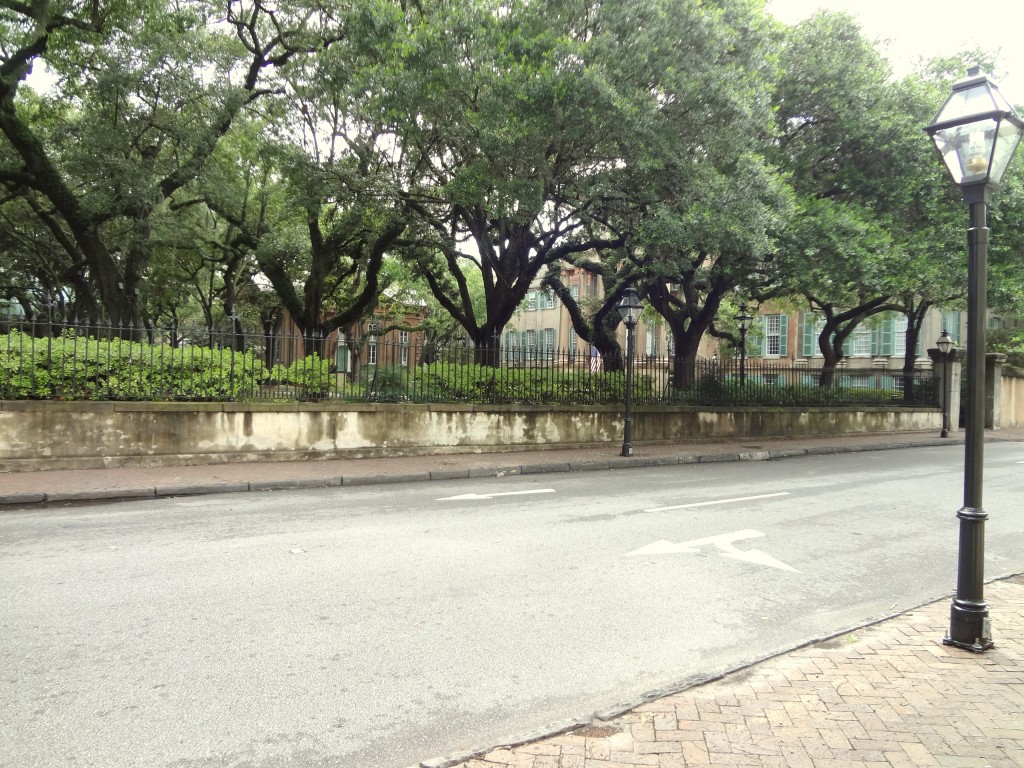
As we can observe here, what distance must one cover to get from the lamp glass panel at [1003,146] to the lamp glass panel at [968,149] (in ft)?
0.12

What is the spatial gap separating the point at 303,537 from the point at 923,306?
2686cm

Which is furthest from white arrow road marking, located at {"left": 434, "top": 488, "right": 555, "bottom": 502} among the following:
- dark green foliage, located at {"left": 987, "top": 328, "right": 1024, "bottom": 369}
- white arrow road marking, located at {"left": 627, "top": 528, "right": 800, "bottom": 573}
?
dark green foliage, located at {"left": 987, "top": 328, "right": 1024, "bottom": 369}

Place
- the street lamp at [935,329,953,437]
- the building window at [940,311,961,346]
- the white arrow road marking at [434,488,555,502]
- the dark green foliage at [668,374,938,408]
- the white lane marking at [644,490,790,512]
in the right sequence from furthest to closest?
the building window at [940,311,961,346] < the street lamp at [935,329,953,437] < the dark green foliage at [668,374,938,408] < the white arrow road marking at [434,488,555,502] < the white lane marking at [644,490,790,512]

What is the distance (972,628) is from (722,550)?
259cm

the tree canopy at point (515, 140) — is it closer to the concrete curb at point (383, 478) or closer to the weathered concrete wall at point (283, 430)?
the weathered concrete wall at point (283, 430)

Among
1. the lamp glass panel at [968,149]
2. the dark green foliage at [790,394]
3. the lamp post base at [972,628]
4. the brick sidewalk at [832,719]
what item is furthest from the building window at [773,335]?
the brick sidewalk at [832,719]

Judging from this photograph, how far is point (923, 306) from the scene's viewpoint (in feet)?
83.9

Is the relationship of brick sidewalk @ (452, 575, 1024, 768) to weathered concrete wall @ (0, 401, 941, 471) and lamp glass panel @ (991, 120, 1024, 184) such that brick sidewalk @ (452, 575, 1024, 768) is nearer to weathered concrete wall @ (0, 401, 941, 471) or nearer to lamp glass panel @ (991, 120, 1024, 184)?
lamp glass panel @ (991, 120, 1024, 184)

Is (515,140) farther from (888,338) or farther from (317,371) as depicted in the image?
(888,338)

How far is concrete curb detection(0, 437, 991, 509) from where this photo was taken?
881cm

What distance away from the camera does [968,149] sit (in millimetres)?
4266

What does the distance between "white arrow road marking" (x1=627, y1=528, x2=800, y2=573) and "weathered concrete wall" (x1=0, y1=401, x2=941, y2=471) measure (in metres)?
8.04

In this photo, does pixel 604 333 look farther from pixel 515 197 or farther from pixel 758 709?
pixel 758 709

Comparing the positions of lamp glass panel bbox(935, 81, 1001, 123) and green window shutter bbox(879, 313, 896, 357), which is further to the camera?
green window shutter bbox(879, 313, 896, 357)
